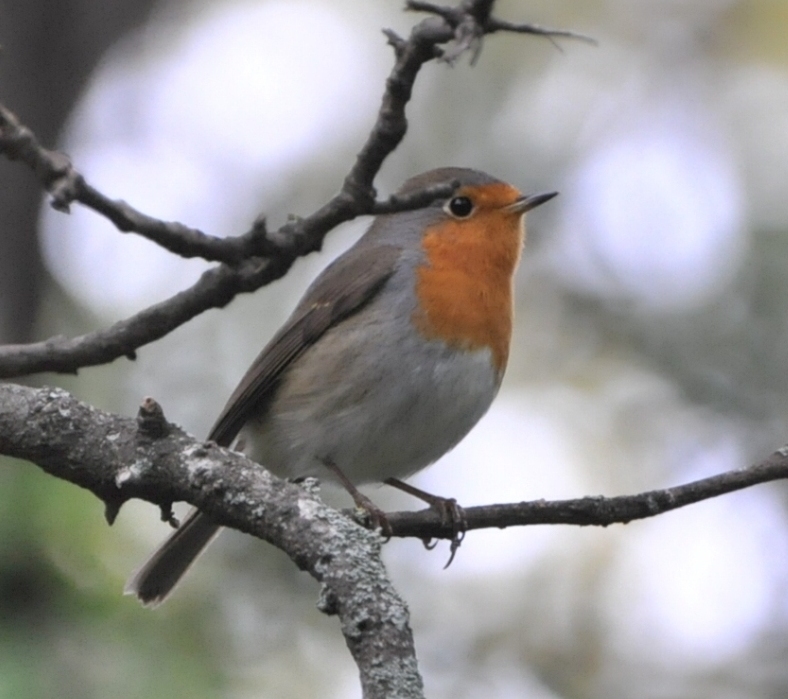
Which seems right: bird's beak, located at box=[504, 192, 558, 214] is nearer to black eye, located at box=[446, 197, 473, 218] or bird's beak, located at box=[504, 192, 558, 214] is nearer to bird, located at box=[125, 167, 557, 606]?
bird, located at box=[125, 167, 557, 606]

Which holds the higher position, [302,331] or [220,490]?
[302,331]

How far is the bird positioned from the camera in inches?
185

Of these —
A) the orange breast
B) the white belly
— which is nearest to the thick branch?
the white belly

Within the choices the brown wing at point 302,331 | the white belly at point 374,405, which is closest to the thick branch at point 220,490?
the white belly at point 374,405

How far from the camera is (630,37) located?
28.6 feet

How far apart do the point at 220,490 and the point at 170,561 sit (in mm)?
1896

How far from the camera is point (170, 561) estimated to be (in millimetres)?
4680

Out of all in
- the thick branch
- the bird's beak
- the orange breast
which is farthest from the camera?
the bird's beak

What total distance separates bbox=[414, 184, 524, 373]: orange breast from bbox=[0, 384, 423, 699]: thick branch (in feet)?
6.28

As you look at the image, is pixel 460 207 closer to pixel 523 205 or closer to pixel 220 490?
pixel 523 205

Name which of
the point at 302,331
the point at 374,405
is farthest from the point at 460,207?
the point at 374,405

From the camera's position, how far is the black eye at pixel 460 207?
5480mm

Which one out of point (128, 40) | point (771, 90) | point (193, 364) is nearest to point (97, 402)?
point (193, 364)

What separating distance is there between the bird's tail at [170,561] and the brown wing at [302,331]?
0.39 meters
